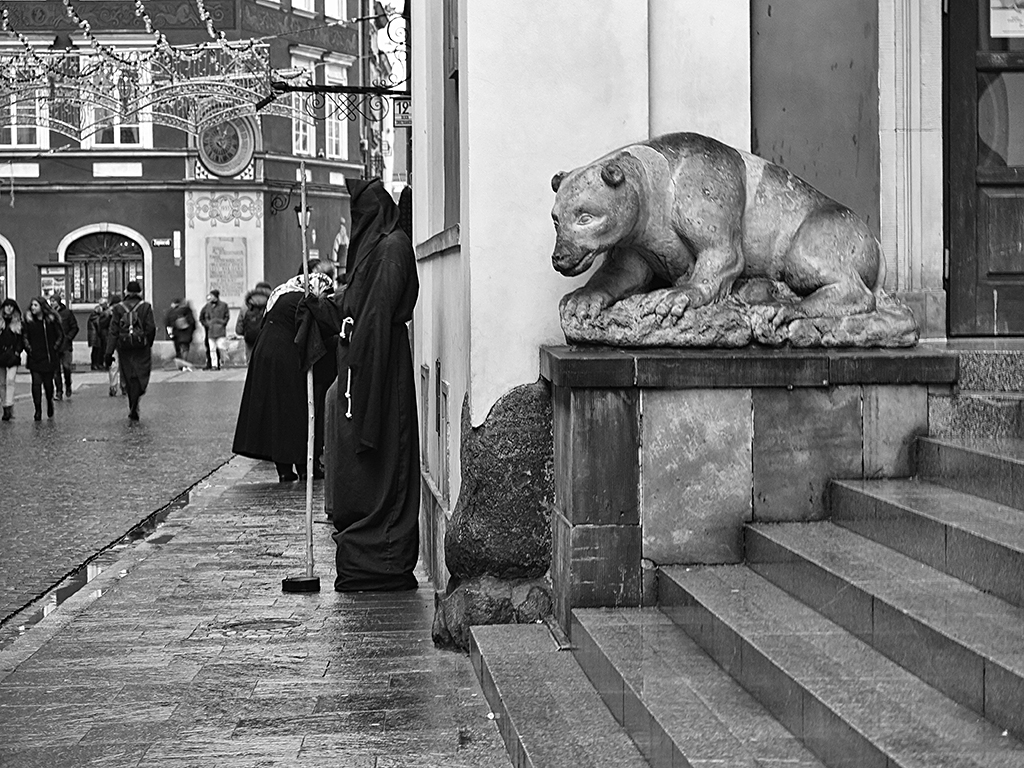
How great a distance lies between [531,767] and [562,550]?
1.67m

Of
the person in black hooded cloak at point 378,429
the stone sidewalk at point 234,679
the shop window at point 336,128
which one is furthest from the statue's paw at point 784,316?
the shop window at point 336,128

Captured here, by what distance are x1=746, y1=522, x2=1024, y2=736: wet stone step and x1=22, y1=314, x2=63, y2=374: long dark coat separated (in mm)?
18974

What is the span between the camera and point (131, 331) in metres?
23.0

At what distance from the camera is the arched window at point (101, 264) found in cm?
4044

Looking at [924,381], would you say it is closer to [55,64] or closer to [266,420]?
[266,420]

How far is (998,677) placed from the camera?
3803mm

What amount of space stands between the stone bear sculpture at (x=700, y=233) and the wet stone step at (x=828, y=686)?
1257mm

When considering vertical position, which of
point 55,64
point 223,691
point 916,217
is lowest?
point 223,691

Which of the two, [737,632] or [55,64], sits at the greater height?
[55,64]

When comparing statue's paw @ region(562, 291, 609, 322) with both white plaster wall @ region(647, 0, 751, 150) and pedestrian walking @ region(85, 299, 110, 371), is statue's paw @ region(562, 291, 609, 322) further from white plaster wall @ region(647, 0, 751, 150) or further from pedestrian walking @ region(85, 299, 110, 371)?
pedestrian walking @ region(85, 299, 110, 371)

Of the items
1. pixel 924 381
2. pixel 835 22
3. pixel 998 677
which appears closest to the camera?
pixel 998 677

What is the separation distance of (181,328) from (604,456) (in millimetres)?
31595

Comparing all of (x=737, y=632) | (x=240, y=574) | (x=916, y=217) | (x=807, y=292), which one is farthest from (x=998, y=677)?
(x=240, y=574)

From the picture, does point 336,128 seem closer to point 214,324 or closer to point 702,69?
point 214,324
